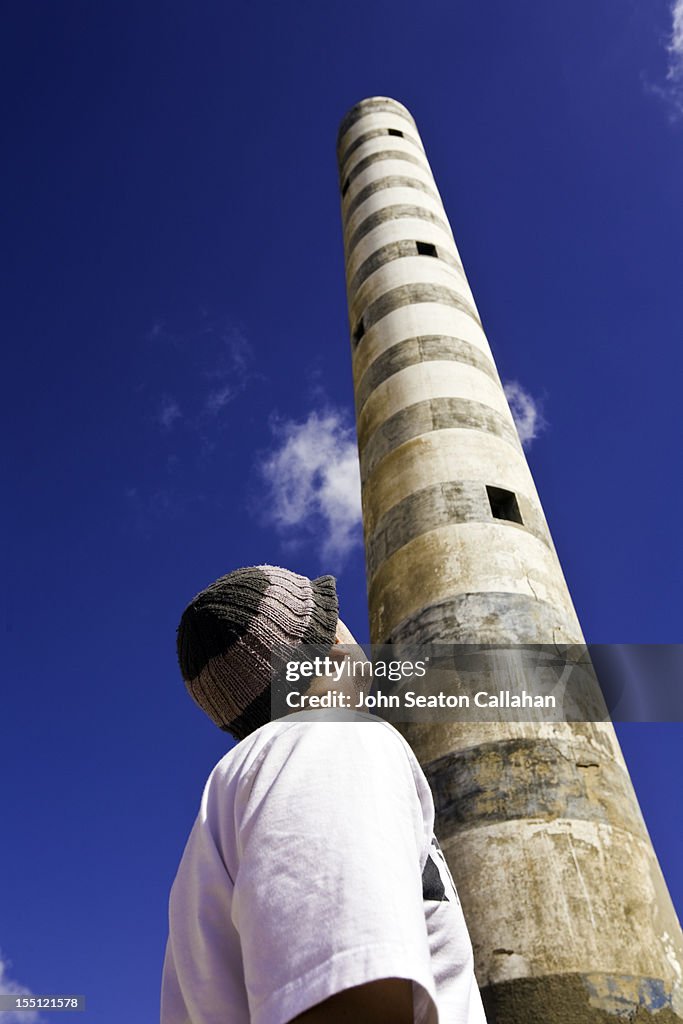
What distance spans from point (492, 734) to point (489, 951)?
839 mm

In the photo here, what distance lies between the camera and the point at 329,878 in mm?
943

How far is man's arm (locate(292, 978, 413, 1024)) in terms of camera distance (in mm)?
890

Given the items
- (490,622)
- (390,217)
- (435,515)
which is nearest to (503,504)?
(435,515)

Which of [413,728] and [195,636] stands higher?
[413,728]

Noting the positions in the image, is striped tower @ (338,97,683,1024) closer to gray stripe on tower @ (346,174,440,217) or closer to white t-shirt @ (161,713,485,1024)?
gray stripe on tower @ (346,174,440,217)

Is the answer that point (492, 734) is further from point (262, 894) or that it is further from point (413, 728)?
point (262, 894)

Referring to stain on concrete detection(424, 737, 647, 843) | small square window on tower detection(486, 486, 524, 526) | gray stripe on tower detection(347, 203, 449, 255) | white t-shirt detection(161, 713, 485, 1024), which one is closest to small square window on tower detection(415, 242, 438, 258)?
gray stripe on tower detection(347, 203, 449, 255)

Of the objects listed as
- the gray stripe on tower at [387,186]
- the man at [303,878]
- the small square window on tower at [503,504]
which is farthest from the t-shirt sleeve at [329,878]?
the gray stripe on tower at [387,186]

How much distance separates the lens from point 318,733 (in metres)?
1.15

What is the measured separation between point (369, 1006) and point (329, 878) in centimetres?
14

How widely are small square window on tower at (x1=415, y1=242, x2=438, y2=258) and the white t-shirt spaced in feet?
21.0

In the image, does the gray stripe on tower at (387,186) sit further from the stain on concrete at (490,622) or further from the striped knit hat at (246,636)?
the striped knit hat at (246,636)

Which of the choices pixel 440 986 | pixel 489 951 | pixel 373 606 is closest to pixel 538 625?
pixel 373 606

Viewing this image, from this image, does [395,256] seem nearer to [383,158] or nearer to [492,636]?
[383,158]
